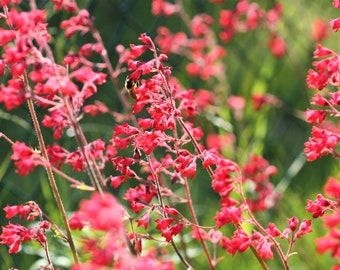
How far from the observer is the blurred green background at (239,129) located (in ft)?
8.89

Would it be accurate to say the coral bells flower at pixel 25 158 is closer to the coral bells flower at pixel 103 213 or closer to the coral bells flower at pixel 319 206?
the coral bells flower at pixel 103 213

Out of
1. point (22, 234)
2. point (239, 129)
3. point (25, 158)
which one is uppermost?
point (25, 158)

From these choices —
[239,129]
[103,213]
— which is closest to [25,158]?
[103,213]

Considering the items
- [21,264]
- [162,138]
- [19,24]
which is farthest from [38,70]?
[21,264]

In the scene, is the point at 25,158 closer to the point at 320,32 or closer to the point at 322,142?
the point at 322,142

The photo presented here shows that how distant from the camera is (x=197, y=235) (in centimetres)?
164

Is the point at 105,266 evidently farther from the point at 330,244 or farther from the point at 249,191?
the point at 249,191

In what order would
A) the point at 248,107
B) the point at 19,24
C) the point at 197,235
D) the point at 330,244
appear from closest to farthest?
the point at 330,244, the point at 19,24, the point at 197,235, the point at 248,107

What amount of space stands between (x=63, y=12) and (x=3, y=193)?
104cm

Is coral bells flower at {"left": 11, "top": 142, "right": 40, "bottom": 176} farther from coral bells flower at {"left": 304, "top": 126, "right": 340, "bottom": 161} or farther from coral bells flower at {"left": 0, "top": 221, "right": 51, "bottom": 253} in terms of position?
coral bells flower at {"left": 304, "top": 126, "right": 340, "bottom": 161}

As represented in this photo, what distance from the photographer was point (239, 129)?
3.81 metres

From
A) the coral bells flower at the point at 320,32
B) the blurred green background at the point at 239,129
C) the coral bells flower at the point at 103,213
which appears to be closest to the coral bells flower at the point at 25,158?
the coral bells flower at the point at 103,213

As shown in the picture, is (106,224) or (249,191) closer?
(106,224)

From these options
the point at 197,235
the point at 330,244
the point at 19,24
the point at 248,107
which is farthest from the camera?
the point at 248,107
